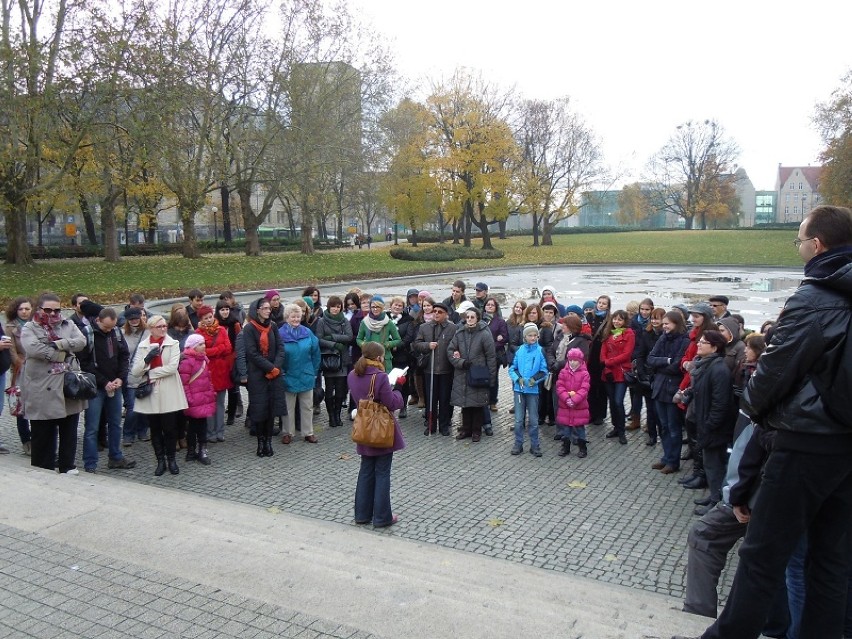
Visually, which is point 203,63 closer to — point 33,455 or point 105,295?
point 105,295

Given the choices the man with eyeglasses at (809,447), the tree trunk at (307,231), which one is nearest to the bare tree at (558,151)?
the tree trunk at (307,231)

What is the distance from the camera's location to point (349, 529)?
5762mm

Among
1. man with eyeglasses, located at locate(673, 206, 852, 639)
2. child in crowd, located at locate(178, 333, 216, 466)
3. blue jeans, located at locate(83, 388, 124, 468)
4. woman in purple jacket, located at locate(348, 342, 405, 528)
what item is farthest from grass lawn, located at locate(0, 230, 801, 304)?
man with eyeglasses, located at locate(673, 206, 852, 639)

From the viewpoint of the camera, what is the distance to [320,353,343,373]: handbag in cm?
951

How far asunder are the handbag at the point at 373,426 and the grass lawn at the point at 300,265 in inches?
779

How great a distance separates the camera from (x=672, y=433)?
7.62m

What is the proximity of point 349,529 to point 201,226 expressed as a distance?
83559 millimetres

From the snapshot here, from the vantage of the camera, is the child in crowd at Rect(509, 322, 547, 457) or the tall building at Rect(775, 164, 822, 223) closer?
the child in crowd at Rect(509, 322, 547, 457)

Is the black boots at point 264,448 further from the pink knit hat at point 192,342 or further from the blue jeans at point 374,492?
the blue jeans at point 374,492

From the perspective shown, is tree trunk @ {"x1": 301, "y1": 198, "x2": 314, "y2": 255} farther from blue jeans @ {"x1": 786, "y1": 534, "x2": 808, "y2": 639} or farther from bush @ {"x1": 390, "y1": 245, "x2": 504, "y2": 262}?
blue jeans @ {"x1": 786, "y1": 534, "x2": 808, "y2": 639}

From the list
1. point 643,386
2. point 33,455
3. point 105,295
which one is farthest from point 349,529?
point 105,295

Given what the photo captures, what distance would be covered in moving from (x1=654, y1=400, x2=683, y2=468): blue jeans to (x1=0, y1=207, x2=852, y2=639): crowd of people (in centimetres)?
2

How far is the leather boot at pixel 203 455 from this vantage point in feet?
25.6

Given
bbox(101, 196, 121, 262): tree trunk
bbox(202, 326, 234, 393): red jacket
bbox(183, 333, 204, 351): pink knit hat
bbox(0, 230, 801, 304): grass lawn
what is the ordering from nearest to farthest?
bbox(183, 333, 204, 351): pink knit hat → bbox(202, 326, 234, 393): red jacket → bbox(0, 230, 801, 304): grass lawn → bbox(101, 196, 121, 262): tree trunk
